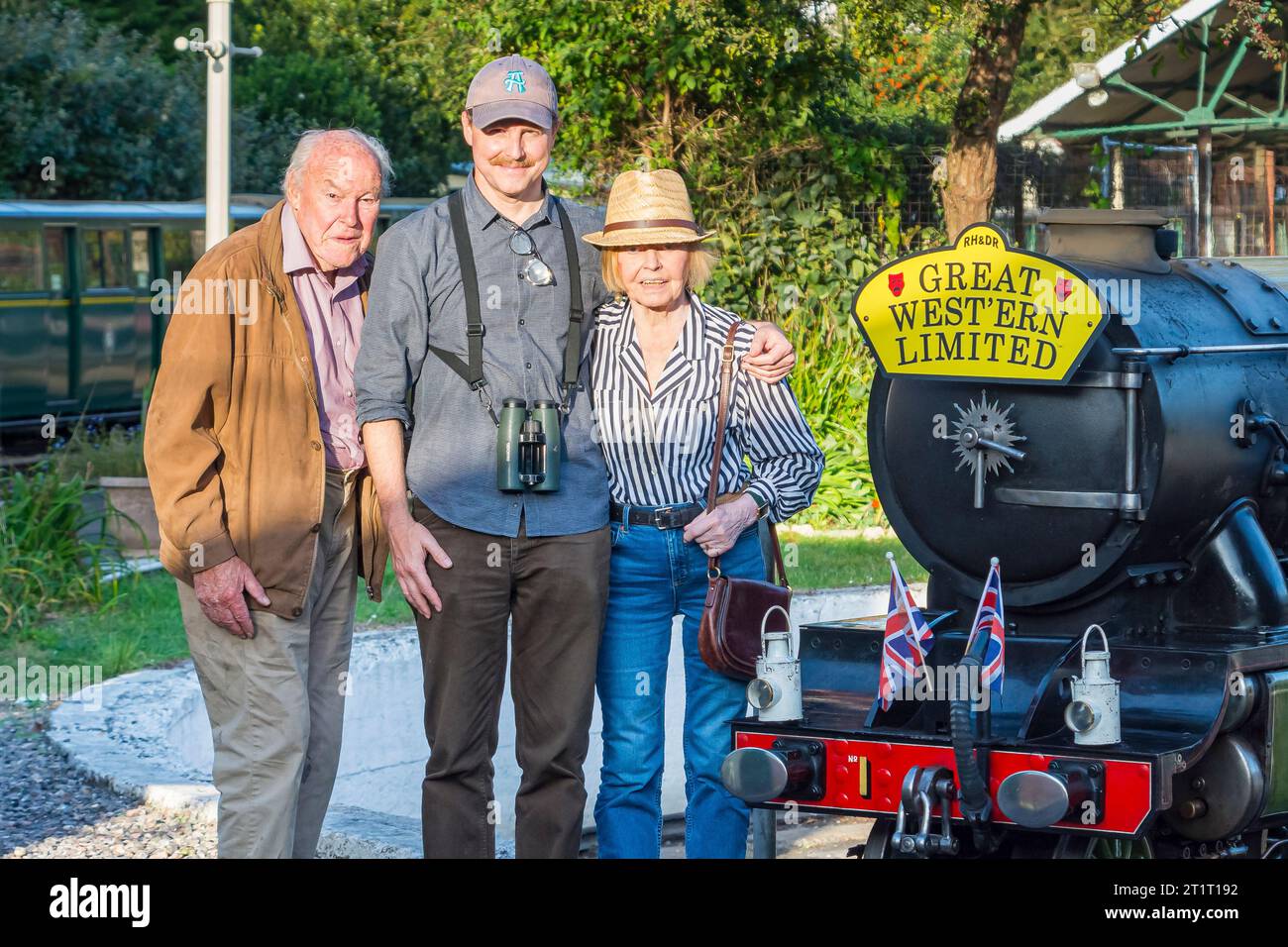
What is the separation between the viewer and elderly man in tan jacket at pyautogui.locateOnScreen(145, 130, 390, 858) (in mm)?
4008

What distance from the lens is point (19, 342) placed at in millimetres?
17484

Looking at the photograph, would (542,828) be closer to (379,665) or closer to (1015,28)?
(379,665)

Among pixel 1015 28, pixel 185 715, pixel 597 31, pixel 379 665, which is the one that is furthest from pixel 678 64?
pixel 185 715

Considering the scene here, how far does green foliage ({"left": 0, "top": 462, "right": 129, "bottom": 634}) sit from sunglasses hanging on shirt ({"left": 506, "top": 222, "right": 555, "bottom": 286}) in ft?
15.3

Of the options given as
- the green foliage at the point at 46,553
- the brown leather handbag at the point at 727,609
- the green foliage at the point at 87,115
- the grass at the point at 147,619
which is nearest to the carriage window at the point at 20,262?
the green foliage at the point at 87,115

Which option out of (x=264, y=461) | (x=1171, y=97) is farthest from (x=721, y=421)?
(x=1171, y=97)

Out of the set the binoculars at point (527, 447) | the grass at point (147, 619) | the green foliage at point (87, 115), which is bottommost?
the grass at point (147, 619)

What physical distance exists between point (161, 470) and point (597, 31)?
9.65 meters

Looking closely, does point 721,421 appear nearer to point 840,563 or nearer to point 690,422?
point 690,422

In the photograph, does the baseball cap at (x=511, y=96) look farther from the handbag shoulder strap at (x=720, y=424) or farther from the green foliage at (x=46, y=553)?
the green foliage at (x=46, y=553)

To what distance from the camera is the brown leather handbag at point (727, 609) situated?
426 centimetres

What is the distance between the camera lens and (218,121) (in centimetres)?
975

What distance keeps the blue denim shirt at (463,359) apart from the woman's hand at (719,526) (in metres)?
0.25

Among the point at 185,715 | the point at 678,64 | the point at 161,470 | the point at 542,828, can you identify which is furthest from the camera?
the point at 678,64
